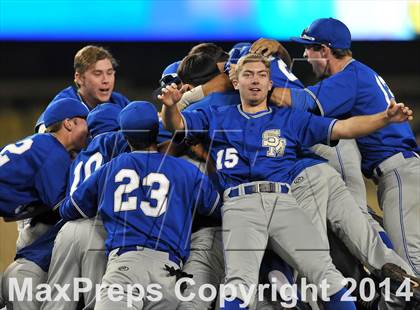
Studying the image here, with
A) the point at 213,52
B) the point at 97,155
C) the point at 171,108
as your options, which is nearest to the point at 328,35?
the point at 213,52

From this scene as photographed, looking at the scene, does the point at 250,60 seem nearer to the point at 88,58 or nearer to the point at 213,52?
the point at 213,52

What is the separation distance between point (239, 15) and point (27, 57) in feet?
7.60

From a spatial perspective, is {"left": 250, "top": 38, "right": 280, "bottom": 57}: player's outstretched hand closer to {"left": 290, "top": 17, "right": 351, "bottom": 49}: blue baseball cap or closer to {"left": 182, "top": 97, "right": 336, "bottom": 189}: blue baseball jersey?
{"left": 290, "top": 17, "right": 351, "bottom": 49}: blue baseball cap

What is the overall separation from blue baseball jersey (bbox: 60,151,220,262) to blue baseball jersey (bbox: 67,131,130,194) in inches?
8.4

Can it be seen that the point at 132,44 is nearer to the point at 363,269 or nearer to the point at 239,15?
the point at 239,15

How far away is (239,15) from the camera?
10.3 m

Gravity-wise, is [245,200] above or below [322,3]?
below

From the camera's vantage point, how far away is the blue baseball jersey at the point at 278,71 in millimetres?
5172

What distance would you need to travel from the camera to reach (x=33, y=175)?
495 centimetres

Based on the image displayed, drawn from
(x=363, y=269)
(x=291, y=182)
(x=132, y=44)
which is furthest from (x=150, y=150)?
(x=132, y=44)

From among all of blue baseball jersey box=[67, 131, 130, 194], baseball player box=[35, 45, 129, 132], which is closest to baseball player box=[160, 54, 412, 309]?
blue baseball jersey box=[67, 131, 130, 194]

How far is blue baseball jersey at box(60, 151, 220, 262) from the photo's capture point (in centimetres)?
448

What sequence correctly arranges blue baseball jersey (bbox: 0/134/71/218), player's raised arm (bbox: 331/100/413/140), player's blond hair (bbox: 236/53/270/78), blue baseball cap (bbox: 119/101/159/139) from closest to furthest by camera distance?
1. player's raised arm (bbox: 331/100/413/140)
2. blue baseball cap (bbox: 119/101/159/139)
3. player's blond hair (bbox: 236/53/270/78)
4. blue baseball jersey (bbox: 0/134/71/218)

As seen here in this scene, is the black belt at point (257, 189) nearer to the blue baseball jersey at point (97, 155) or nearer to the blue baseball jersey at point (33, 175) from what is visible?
the blue baseball jersey at point (97, 155)
